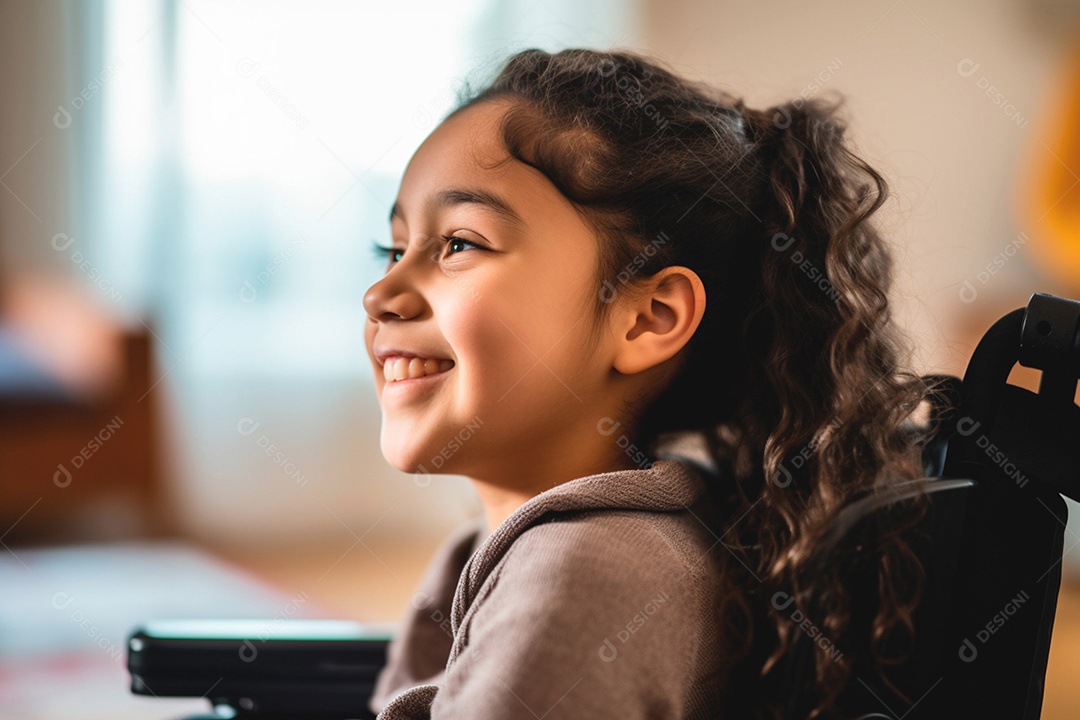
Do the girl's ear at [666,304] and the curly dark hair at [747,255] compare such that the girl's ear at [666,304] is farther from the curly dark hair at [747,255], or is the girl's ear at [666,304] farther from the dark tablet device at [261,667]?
the dark tablet device at [261,667]

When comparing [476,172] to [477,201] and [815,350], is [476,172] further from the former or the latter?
[815,350]

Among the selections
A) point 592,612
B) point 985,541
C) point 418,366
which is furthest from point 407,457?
point 985,541

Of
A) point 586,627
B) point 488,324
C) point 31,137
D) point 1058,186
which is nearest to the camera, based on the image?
point 586,627

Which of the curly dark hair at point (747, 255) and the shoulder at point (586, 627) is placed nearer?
the shoulder at point (586, 627)

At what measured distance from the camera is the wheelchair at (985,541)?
2.15ft

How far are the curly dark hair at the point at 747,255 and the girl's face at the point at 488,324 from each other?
0.03 meters

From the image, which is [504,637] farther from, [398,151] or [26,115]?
[26,115]

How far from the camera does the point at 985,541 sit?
27.4 inches

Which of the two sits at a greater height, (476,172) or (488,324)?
(476,172)

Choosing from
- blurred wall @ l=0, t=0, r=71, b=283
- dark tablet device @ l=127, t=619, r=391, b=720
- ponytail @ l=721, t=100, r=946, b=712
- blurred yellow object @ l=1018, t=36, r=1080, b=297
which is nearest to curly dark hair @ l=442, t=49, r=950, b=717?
ponytail @ l=721, t=100, r=946, b=712

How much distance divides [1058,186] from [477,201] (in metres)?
2.39

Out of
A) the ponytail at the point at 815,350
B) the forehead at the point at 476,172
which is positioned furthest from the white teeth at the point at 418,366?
the ponytail at the point at 815,350

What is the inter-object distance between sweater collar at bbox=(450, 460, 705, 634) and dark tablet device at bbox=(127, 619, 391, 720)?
0.38m

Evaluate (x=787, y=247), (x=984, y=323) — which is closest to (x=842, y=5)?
(x=984, y=323)
